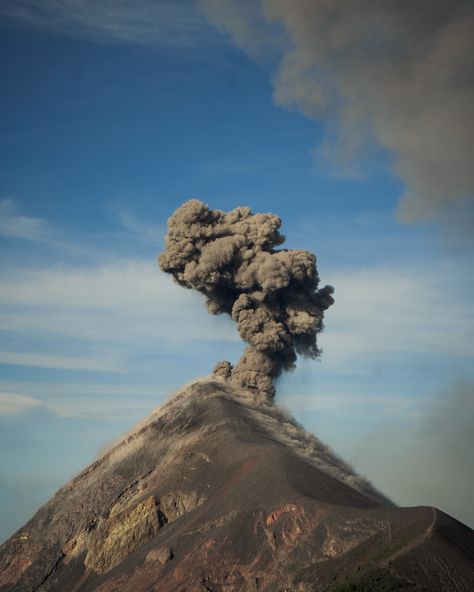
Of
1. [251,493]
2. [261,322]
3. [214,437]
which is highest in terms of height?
[261,322]

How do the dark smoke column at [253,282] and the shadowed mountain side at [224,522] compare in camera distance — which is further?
the dark smoke column at [253,282]

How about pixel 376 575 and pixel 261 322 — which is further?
pixel 261 322

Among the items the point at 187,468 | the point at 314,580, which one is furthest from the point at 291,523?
the point at 187,468

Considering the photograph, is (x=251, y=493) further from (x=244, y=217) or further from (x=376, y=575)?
(x=244, y=217)

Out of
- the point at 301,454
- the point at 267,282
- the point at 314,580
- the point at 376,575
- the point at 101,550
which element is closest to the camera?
the point at 376,575

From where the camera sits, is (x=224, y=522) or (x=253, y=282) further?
(x=253, y=282)
